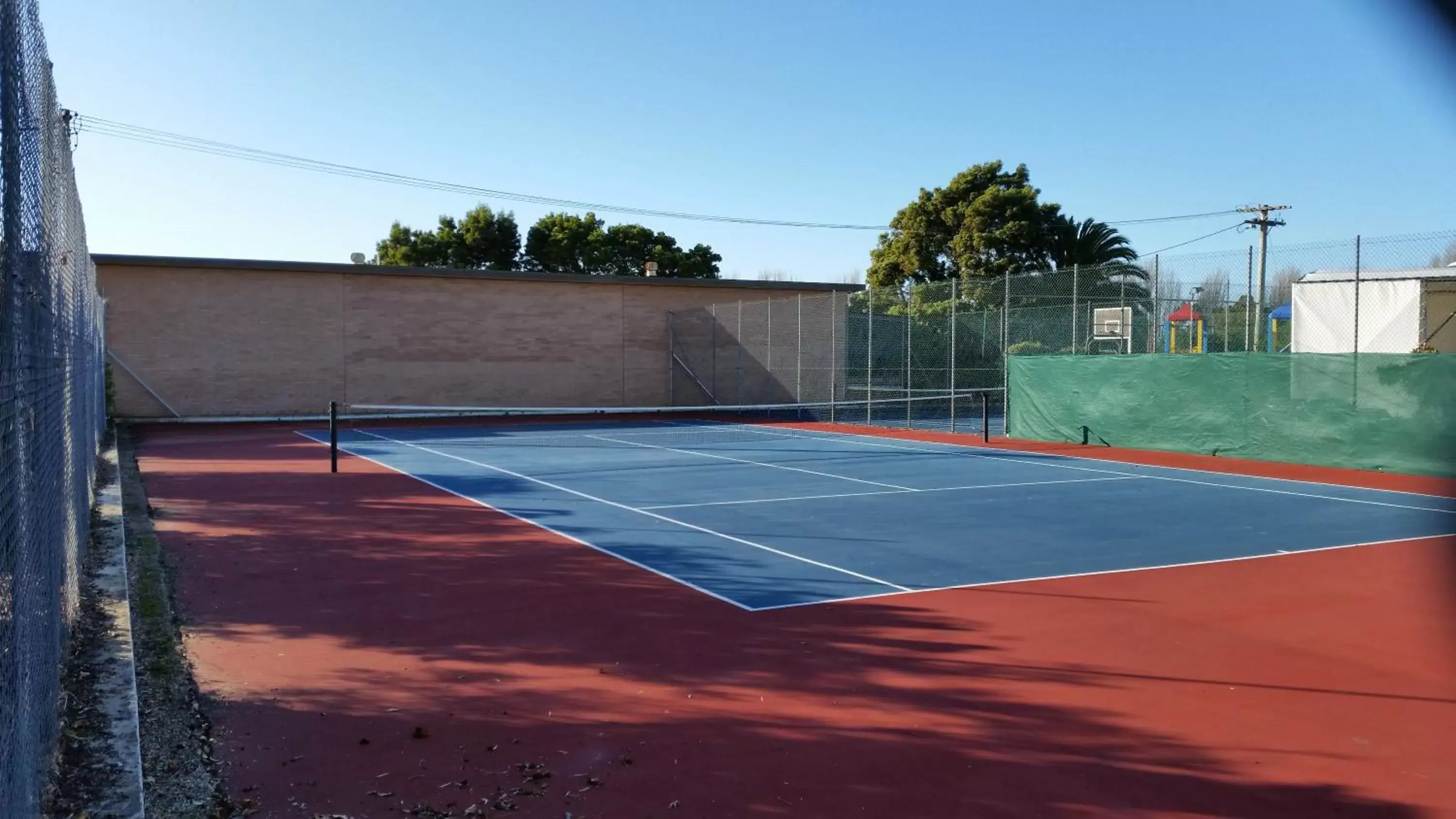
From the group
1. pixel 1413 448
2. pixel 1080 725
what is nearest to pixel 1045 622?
pixel 1080 725

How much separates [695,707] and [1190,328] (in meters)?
19.8

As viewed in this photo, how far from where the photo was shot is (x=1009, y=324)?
26.6m

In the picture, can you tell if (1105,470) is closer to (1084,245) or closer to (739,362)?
A: (739,362)

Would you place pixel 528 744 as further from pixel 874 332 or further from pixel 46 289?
pixel 874 332

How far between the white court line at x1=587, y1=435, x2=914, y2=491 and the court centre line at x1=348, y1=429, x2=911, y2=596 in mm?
3647

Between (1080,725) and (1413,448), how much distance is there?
13.9 m

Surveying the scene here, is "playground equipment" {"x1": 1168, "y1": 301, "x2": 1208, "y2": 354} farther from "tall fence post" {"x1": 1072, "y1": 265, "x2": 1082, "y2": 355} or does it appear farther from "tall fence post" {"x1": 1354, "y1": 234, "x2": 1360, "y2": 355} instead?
"tall fence post" {"x1": 1354, "y1": 234, "x2": 1360, "y2": 355}

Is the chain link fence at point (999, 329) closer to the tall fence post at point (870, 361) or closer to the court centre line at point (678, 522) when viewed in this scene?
the tall fence post at point (870, 361)

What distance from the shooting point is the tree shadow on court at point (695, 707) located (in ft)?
15.8

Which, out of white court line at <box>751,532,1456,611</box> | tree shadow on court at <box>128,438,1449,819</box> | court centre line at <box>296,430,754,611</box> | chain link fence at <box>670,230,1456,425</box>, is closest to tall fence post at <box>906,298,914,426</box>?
Answer: chain link fence at <box>670,230,1456,425</box>

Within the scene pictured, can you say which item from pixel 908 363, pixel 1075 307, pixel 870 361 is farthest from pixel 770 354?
pixel 1075 307

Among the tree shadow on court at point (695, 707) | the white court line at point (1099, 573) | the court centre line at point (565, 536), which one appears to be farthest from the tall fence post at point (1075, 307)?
the tree shadow on court at point (695, 707)

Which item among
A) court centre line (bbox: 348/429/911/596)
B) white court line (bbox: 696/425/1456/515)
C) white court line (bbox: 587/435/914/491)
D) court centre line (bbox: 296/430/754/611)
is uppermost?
white court line (bbox: 696/425/1456/515)

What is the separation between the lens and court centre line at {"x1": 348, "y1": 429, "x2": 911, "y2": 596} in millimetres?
9289
